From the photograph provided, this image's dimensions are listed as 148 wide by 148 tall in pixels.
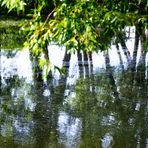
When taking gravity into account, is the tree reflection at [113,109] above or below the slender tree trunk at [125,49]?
below

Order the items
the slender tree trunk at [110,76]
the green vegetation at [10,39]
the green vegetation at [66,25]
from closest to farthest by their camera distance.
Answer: the green vegetation at [66,25], the slender tree trunk at [110,76], the green vegetation at [10,39]

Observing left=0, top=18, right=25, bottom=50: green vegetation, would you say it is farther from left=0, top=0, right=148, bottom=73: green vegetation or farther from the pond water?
left=0, top=0, right=148, bottom=73: green vegetation

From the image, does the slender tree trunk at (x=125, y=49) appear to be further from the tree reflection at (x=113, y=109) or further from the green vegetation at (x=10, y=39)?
the green vegetation at (x=10, y=39)

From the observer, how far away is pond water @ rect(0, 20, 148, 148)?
5266mm

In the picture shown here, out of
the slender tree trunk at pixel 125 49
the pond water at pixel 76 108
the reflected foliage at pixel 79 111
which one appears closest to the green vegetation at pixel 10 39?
the pond water at pixel 76 108

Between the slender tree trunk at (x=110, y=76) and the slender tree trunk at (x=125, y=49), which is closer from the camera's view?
the slender tree trunk at (x=110, y=76)

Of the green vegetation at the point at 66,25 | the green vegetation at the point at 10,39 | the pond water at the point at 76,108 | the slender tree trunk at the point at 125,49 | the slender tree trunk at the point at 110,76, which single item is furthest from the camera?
the green vegetation at the point at 10,39

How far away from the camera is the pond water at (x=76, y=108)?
5.27 meters

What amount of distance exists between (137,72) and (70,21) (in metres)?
6.86

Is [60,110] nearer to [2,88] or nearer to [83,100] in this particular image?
[83,100]

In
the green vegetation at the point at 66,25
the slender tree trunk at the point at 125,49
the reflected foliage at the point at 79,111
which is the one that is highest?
the green vegetation at the point at 66,25

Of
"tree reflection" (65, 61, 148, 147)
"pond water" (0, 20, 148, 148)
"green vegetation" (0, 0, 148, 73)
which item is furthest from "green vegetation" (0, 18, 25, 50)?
"green vegetation" (0, 0, 148, 73)

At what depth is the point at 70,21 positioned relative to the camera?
8.20ft

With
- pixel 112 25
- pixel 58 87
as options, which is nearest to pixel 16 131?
pixel 58 87
